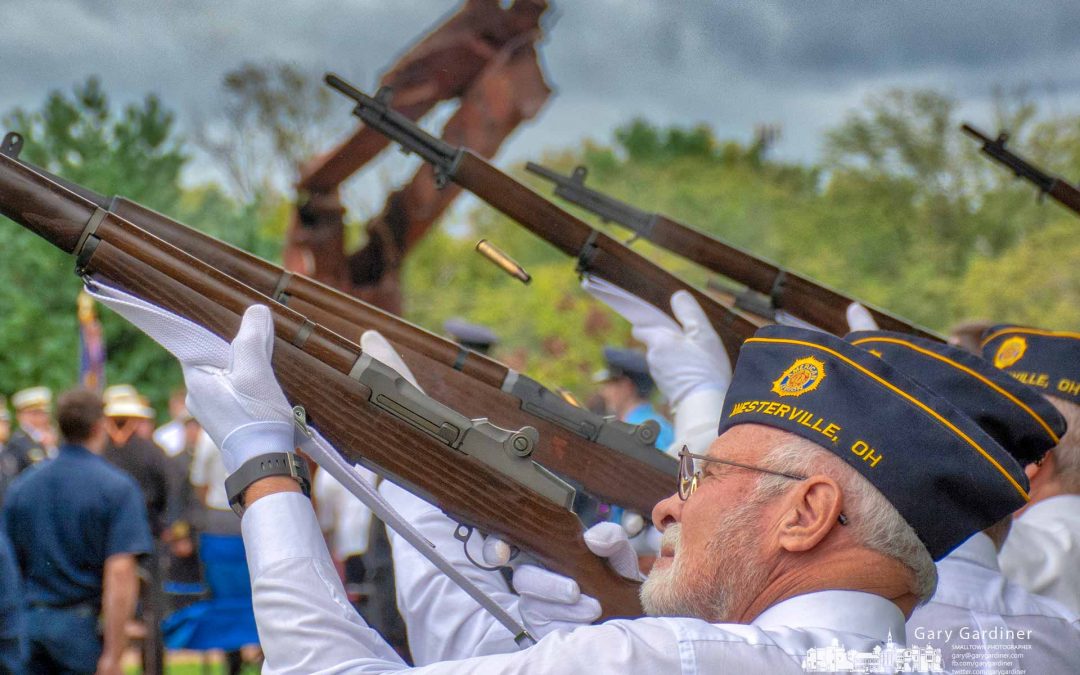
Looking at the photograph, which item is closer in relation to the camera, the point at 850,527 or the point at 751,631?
the point at 751,631

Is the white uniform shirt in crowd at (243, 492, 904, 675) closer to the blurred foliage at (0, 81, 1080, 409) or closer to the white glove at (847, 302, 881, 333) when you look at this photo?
the white glove at (847, 302, 881, 333)

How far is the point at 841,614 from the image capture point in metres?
1.61

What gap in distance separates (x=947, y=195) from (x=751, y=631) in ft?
63.5

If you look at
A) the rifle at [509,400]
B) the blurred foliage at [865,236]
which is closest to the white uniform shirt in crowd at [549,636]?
the rifle at [509,400]

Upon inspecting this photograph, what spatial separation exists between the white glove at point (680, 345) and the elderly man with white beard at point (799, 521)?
1520 mm

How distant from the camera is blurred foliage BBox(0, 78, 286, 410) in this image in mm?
10602

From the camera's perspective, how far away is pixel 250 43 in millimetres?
11188

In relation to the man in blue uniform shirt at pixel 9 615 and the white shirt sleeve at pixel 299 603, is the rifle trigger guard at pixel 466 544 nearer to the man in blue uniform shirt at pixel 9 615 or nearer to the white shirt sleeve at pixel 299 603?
the white shirt sleeve at pixel 299 603

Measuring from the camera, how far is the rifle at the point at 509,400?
2.64m

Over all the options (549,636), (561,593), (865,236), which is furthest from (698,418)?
(865,236)

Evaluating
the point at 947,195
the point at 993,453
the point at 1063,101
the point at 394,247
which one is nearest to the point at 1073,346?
the point at 993,453

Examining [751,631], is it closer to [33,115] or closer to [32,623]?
[32,623]

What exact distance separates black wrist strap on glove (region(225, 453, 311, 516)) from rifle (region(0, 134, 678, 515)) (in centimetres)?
88
